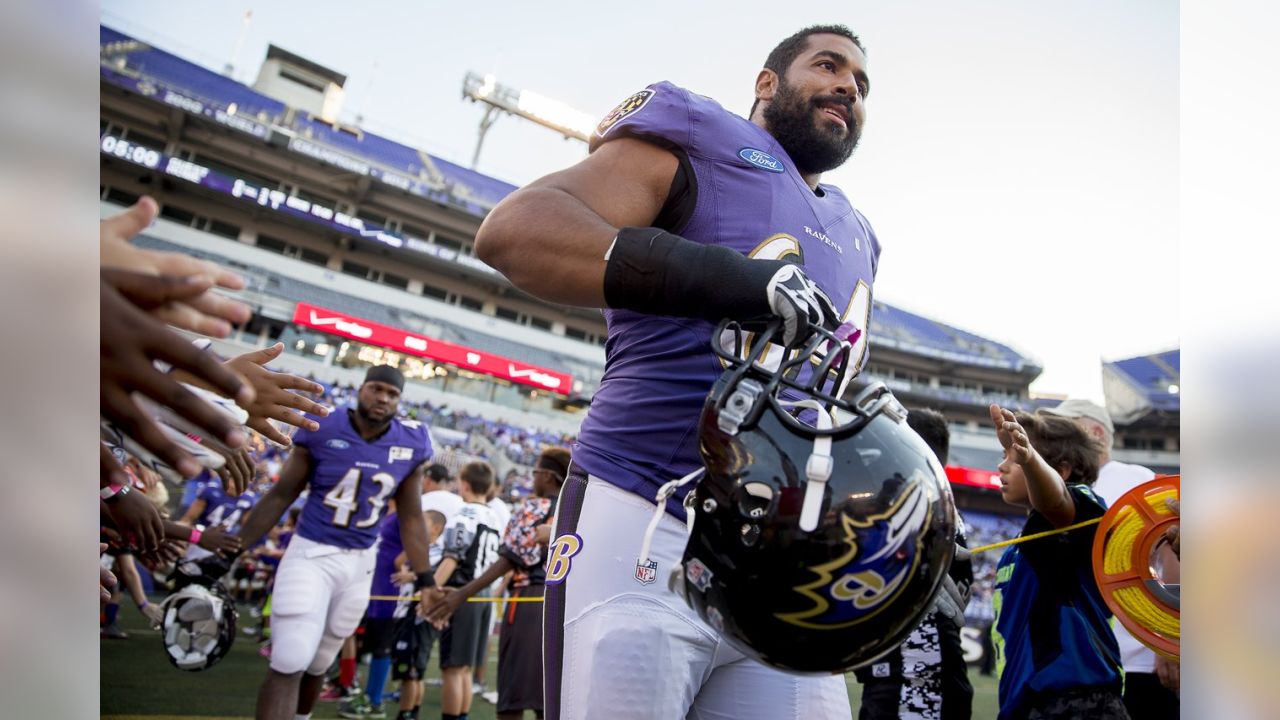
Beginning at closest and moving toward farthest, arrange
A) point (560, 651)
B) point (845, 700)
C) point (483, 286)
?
1. point (560, 651)
2. point (845, 700)
3. point (483, 286)

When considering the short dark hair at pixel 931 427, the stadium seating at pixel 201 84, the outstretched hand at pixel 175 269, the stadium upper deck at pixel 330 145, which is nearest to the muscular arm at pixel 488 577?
the short dark hair at pixel 931 427

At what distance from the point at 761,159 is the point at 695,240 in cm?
26

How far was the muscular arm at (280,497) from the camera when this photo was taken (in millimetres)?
3539

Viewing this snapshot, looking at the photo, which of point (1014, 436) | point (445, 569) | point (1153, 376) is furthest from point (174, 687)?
point (1153, 376)

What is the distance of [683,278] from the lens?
109 cm

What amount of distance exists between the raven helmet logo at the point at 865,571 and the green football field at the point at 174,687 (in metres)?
4.86

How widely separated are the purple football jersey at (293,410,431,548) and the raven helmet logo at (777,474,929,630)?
13.0 ft

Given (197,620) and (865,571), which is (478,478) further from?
(865,571)

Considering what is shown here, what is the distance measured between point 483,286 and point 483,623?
1088 inches

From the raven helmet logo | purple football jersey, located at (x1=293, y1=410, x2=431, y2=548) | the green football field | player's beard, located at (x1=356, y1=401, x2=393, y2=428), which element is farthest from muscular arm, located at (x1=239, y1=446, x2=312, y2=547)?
the raven helmet logo

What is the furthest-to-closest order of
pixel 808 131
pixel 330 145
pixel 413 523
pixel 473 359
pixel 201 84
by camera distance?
pixel 330 145 → pixel 201 84 → pixel 473 359 → pixel 413 523 → pixel 808 131
